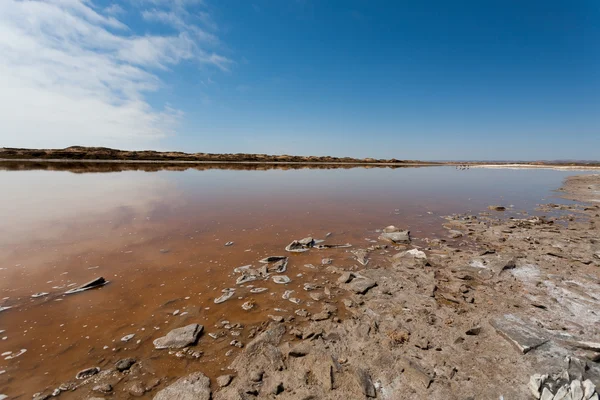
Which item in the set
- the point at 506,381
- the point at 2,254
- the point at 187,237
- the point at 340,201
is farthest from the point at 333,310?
the point at 340,201

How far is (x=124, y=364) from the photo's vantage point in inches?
146

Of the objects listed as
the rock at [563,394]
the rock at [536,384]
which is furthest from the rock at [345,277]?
the rock at [563,394]

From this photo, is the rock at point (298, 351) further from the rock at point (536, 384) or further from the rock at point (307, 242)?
the rock at point (307, 242)

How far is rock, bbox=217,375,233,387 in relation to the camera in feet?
11.2

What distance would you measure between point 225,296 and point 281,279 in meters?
1.44

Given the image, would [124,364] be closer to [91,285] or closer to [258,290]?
[258,290]

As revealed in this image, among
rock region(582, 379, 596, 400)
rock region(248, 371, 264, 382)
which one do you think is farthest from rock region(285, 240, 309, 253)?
rock region(582, 379, 596, 400)

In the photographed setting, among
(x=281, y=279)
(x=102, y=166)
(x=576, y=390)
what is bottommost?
(x=281, y=279)

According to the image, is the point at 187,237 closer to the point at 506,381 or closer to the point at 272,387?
the point at 272,387

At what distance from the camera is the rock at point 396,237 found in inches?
362

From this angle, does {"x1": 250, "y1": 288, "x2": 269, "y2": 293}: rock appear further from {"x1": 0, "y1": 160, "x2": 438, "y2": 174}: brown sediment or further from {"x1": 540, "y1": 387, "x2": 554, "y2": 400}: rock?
{"x1": 0, "y1": 160, "x2": 438, "y2": 174}: brown sediment

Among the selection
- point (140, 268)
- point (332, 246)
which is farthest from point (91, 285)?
point (332, 246)

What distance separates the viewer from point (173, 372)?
363 cm

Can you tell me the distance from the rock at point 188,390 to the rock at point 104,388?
2.24 ft
